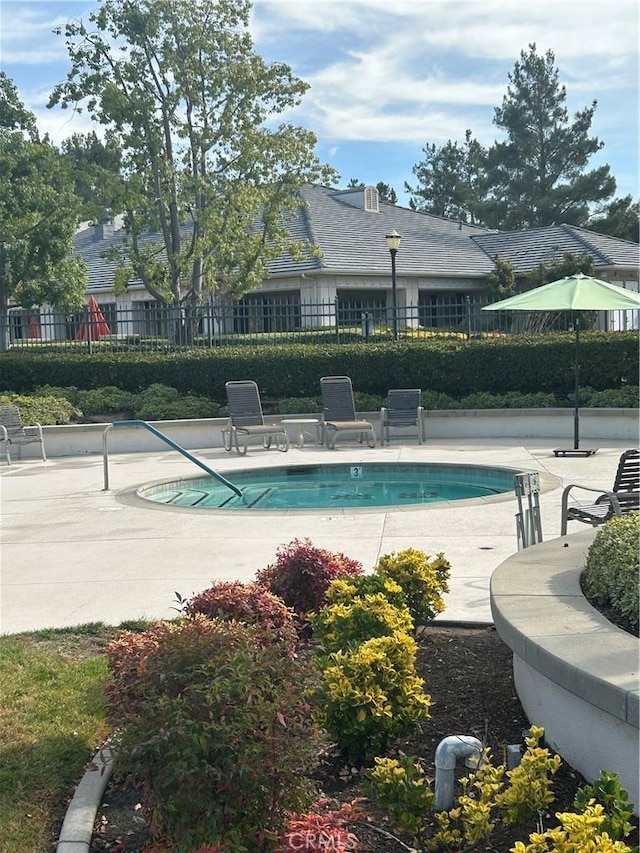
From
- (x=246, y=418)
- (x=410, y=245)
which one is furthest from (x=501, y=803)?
(x=410, y=245)

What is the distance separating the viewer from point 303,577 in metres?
6.06

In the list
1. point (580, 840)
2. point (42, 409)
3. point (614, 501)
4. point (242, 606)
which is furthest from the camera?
point (42, 409)

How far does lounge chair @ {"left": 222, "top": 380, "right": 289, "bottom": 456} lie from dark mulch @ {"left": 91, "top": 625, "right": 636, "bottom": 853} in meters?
10.8

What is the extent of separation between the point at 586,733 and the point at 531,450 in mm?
12290

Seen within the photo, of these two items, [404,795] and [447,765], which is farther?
[447,765]

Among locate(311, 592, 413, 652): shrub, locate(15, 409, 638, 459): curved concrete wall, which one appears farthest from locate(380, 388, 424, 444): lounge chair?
locate(311, 592, 413, 652): shrub

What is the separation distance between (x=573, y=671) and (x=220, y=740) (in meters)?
1.43

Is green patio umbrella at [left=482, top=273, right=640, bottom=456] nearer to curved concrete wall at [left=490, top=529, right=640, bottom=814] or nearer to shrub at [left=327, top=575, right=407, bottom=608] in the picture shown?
shrub at [left=327, top=575, right=407, bottom=608]

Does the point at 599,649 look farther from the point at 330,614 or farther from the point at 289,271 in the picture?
the point at 289,271

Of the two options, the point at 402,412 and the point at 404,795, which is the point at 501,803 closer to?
the point at 404,795

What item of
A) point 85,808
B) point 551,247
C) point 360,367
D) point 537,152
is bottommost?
point 85,808

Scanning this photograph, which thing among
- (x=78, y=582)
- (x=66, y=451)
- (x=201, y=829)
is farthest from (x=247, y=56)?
(x=201, y=829)

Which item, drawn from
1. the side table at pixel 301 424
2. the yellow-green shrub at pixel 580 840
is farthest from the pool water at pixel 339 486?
the yellow-green shrub at pixel 580 840

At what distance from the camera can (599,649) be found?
3979 mm
